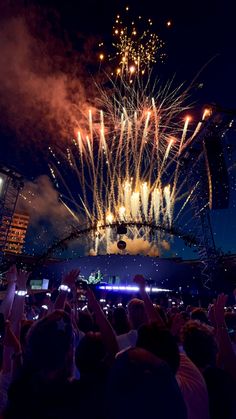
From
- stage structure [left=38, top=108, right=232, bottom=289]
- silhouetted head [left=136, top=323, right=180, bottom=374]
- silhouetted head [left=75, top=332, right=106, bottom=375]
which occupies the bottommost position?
silhouetted head [left=75, top=332, right=106, bottom=375]

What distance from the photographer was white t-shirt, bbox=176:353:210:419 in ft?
5.55

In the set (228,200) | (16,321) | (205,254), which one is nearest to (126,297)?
(205,254)

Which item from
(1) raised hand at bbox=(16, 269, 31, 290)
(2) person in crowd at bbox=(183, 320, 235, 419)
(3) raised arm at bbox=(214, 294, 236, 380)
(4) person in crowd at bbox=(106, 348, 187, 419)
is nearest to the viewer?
(4) person in crowd at bbox=(106, 348, 187, 419)

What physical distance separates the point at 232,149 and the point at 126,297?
14.9 m

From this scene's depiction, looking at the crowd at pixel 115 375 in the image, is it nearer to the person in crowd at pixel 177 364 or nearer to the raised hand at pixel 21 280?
the person in crowd at pixel 177 364

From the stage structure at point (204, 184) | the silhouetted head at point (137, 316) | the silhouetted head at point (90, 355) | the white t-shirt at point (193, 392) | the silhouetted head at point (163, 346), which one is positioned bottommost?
the white t-shirt at point (193, 392)

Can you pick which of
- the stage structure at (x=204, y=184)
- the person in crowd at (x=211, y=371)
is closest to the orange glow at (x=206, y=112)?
the stage structure at (x=204, y=184)

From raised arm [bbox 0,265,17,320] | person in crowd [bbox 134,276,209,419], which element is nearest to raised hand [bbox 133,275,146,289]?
person in crowd [bbox 134,276,209,419]

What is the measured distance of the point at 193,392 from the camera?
1756 millimetres

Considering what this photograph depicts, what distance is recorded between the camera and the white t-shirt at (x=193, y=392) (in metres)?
1.69

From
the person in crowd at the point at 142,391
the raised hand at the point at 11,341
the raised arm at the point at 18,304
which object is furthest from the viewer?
the raised arm at the point at 18,304

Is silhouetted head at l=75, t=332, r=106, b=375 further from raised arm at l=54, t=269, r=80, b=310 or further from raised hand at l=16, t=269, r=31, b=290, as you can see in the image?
raised hand at l=16, t=269, r=31, b=290

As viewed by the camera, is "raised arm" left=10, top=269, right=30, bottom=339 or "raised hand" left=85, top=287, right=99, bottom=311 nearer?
"raised hand" left=85, top=287, right=99, bottom=311

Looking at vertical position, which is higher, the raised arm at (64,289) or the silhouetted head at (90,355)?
the raised arm at (64,289)
